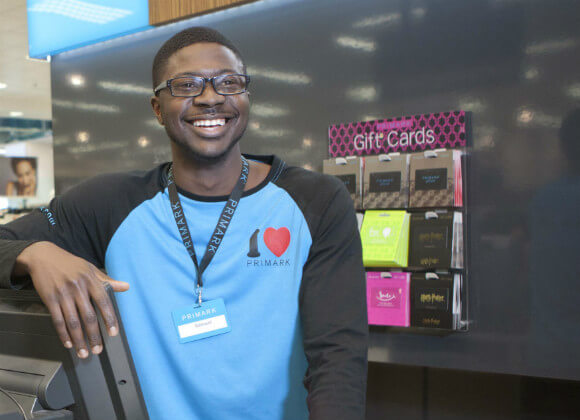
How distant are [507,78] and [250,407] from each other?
234cm

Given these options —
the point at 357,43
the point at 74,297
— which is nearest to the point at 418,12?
the point at 357,43

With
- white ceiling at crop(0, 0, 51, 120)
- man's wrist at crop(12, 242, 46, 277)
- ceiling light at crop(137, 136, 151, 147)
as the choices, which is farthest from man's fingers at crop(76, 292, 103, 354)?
white ceiling at crop(0, 0, 51, 120)

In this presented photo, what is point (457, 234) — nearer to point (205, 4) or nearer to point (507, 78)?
point (507, 78)

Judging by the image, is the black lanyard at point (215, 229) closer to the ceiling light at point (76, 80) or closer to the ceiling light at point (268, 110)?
the ceiling light at point (268, 110)

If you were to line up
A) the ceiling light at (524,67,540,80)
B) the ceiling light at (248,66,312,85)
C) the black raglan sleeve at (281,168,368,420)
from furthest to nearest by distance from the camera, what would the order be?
the ceiling light at (248,66,312,85) < the ceiling light at (524,67,540,80) < the black raglan sleeve at (281,168,368,420)

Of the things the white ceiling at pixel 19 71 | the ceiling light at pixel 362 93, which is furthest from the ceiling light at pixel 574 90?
the white ceiling at pixel 19 71

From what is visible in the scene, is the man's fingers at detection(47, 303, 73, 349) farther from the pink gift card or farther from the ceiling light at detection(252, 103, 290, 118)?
the ceiling light at detection(252, 103, 290, 118)

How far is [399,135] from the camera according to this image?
3.35 meters

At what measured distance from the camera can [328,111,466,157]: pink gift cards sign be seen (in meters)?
3.18

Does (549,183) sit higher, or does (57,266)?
(549,183)

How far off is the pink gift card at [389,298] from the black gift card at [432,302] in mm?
42

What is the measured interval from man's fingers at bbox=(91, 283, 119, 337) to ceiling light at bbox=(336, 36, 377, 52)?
2.96 meters

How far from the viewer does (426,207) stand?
320 cm

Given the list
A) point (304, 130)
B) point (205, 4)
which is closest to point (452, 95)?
point (304, 130)
